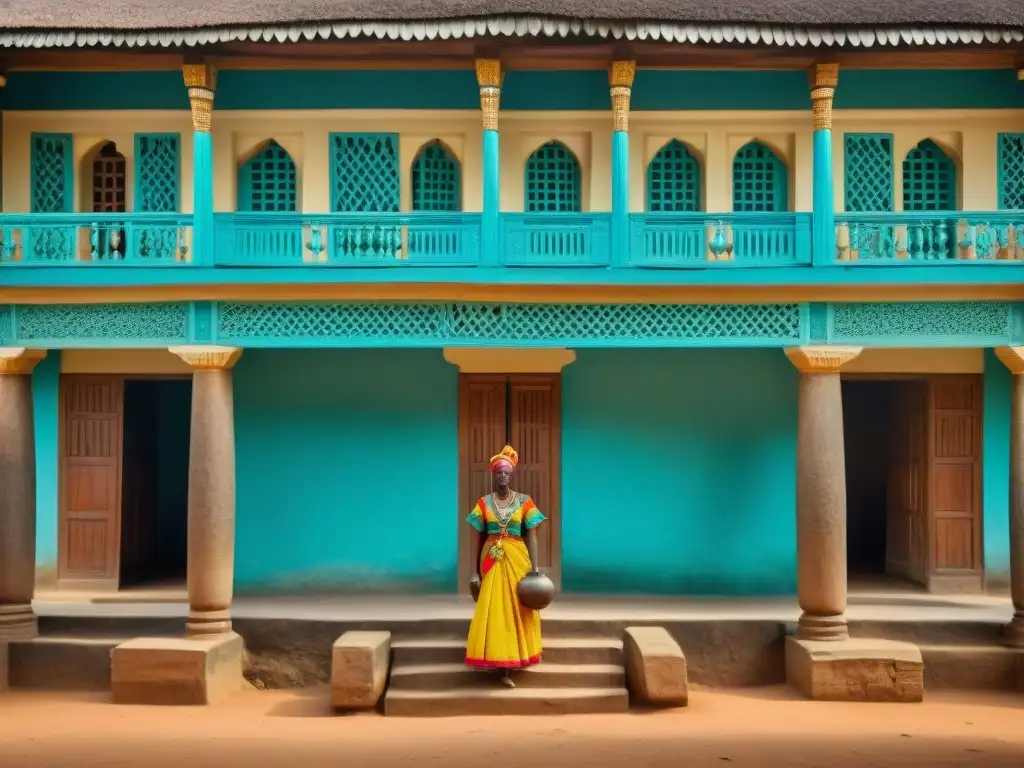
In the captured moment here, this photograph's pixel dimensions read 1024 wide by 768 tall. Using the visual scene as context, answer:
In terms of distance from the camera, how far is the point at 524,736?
10.7 m

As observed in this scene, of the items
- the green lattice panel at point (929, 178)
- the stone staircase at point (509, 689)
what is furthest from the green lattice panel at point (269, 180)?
the green lattice panel at point (929, 178)

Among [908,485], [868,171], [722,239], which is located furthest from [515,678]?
[868,171]

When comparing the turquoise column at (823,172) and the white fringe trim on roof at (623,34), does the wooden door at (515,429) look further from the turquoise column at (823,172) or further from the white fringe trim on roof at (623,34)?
the white fringe trim on roof at (623,34)

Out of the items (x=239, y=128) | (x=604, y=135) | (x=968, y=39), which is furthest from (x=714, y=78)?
(x=239, y=128)

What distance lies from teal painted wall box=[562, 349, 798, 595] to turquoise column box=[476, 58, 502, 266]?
2.74 meters

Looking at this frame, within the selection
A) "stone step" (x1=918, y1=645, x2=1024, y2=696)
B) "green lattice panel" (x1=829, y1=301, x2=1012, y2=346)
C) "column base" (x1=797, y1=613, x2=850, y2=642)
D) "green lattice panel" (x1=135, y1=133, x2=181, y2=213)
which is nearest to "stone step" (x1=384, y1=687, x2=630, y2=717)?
"column base" (x1=797, y1=613, x2=850, y2=642)

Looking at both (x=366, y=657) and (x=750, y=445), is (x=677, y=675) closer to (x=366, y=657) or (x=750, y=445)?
(x=366, y=657)

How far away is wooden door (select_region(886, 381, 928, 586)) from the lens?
15.0 meters

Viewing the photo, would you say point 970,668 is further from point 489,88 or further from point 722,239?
point 489,88

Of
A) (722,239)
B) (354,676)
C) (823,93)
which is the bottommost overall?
(354,676)

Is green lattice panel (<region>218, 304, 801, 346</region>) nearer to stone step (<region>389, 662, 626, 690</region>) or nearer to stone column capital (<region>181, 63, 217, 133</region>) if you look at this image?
stone column capital (<region>181, 63, 217, 133</region>)

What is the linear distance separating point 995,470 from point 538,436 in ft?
16.6

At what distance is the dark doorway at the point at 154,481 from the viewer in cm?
1594

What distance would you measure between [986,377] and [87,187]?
395 inches
